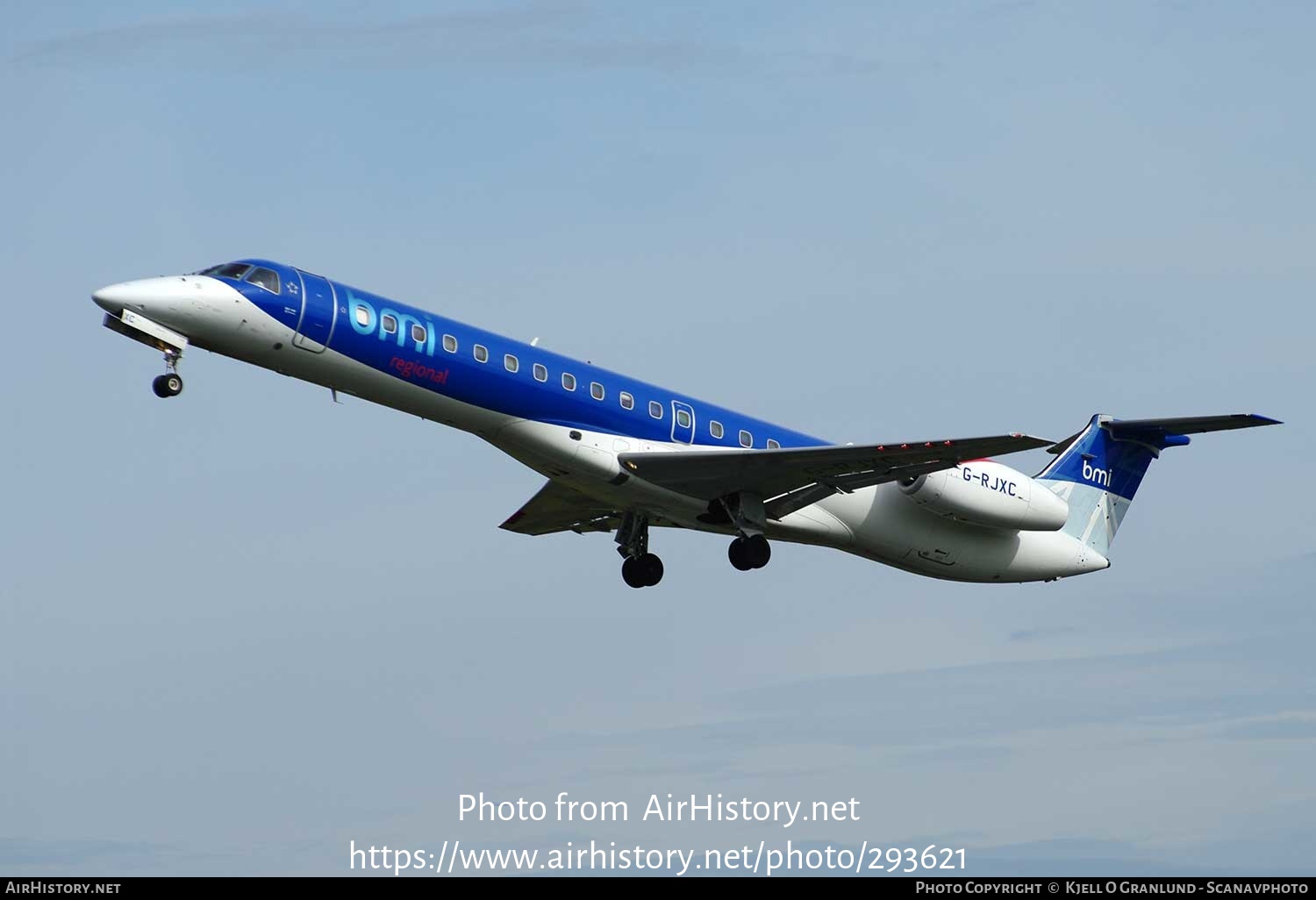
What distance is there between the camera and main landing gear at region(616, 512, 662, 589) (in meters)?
30.9

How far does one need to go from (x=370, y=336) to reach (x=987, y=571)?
1255 centimetres

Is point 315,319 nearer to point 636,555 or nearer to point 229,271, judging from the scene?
point 229,271

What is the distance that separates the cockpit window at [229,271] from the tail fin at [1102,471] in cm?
1531

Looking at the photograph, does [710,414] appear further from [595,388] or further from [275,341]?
[275,341]

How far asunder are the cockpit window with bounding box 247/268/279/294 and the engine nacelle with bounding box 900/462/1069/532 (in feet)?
34.8

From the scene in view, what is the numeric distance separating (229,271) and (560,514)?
814 cm

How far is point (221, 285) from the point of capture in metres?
25.6

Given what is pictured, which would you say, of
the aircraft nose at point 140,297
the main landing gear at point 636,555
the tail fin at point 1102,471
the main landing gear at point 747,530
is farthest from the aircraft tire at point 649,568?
the aircraft nose at point 140,297

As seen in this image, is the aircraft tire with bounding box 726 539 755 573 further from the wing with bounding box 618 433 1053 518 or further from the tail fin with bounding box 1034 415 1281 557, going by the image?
the tail fin with bounding box 1034 415 1281 557

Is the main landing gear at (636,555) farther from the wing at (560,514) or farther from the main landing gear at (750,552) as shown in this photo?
the main landing gear at (750,552)

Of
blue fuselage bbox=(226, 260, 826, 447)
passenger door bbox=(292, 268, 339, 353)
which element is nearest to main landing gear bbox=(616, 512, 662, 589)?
blue fuselage bbox=(226, 260, 826, 447)

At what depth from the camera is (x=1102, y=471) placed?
113 ft

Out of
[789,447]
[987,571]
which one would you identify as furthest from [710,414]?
[987,571]
